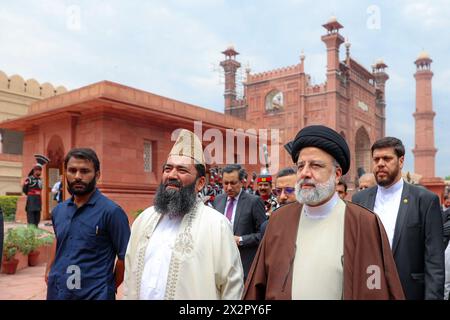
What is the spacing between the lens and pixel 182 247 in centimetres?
233

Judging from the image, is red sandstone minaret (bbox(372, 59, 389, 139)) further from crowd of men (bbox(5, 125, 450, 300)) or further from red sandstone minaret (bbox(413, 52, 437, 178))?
crowd of men (bbox(5, 125, 450, 300))

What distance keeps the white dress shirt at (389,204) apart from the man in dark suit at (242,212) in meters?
1.18

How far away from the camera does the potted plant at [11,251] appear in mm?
6695

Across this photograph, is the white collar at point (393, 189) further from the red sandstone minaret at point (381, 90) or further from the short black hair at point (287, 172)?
the red sandstone minaret at point (381, 90)

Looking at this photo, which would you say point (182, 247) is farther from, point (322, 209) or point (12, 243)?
point (12, 243)

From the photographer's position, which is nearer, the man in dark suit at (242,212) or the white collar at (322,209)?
the white collar at (322,209)

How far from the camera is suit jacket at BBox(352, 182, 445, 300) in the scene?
268 cm

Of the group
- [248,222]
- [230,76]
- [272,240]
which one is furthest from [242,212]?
[230,76]

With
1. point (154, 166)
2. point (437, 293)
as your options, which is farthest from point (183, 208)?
point (154, 166)

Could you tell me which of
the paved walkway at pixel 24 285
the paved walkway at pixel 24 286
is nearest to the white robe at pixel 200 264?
the paved walkway at pixel 24 286

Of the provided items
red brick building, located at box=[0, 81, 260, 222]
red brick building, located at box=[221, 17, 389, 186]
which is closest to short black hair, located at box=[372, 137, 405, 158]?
red brick building, located at box=[0, 81, 260, 222]

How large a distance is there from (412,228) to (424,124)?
42.8 m
